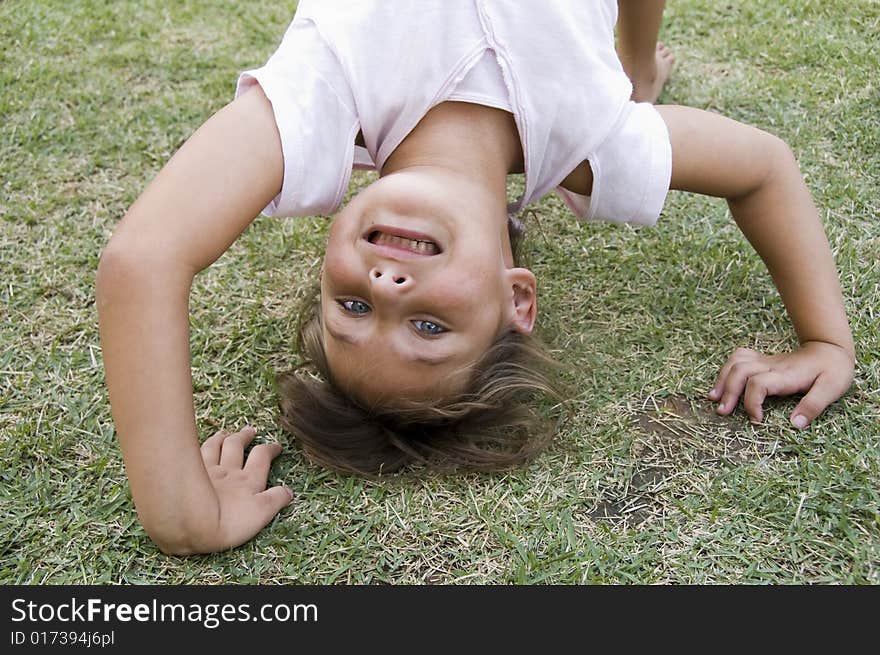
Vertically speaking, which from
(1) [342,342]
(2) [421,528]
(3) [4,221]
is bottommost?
(3) [4,221]

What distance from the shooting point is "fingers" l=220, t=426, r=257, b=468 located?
1.91 meters

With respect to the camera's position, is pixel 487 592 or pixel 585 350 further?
pixel 585 350

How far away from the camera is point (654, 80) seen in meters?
2.99

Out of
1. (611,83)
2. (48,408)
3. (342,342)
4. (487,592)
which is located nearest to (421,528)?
(487,592)

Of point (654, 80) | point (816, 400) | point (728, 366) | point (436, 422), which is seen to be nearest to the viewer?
point (436, 422)

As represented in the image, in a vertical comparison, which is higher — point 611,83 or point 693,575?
point 611,83

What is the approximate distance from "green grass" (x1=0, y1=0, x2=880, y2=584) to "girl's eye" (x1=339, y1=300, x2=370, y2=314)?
1.24 feet

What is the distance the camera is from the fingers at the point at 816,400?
1.97m

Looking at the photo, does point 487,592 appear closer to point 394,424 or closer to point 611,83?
point 394,424

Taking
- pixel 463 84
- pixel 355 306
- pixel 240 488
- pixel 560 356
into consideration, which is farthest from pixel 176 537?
pixel 463 84

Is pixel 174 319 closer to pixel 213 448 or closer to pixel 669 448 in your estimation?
pixel 213 448

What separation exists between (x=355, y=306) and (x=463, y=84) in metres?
0.55

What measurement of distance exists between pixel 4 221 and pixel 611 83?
5.66 feet

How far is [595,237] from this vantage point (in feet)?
8.47
